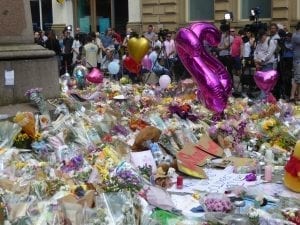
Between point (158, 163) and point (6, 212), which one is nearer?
point (6, 212)

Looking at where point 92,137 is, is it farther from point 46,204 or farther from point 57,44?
point 57,44

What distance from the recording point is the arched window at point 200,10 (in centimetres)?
2094

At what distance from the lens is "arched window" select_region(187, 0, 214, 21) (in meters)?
20.9

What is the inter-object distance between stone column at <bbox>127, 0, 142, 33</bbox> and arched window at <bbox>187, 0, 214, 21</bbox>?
7.50ft

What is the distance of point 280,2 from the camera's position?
1778 centimetres

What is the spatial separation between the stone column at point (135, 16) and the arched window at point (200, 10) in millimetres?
2285

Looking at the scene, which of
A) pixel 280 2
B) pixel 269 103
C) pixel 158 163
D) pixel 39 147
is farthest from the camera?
pixel 280 2

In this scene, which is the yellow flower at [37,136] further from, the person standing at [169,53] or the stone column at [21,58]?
the person standing at [169,53]

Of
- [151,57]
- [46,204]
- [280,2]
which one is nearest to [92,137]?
[46,204]

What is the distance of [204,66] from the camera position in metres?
8.09

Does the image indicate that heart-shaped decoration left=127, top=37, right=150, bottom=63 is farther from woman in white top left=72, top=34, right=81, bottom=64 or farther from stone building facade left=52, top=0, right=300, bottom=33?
stone building facade left=52, top=0, right=300, bottom=33

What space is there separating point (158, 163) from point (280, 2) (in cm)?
1293

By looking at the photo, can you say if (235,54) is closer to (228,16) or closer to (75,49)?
(228,16)

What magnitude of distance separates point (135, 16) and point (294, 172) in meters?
18.2
